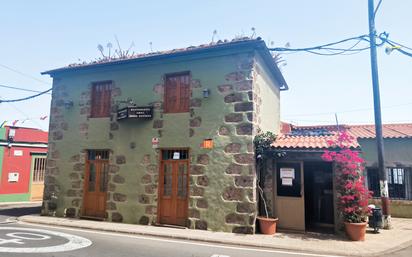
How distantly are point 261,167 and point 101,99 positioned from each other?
262 inches

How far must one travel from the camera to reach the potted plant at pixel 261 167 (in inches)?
339

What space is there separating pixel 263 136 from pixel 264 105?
5.81 ft

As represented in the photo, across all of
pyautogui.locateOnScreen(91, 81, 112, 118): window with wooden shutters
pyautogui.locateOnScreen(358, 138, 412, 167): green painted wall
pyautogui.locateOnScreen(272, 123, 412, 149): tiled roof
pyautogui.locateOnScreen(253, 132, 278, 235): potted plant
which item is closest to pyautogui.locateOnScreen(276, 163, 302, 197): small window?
pyautogui.locateOnScreen(253, 132, 278, 235): potted plant

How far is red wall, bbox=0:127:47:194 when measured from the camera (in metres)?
16.6

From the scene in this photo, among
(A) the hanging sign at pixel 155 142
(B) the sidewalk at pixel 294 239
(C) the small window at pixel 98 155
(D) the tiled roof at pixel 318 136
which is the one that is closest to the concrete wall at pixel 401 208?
(D) the tiled roof at pixel 318 136

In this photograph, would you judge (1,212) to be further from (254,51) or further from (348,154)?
(348,154)

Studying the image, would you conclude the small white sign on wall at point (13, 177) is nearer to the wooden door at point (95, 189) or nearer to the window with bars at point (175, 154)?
the wooden door at point (95, 189)

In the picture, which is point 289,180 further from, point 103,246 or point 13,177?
point 13,177

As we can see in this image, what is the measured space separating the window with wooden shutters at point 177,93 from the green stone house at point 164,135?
0.12ft

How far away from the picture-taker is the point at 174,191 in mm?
9836

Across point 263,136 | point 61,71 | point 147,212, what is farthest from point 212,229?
point 61,71

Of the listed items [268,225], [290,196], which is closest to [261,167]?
[290,196]

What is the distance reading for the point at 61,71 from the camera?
485 inches

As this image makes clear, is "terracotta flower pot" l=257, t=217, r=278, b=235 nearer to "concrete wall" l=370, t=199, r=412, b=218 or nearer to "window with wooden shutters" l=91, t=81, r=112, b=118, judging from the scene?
"window with wooden shutters" l=91, t=81, r=112, b=118
